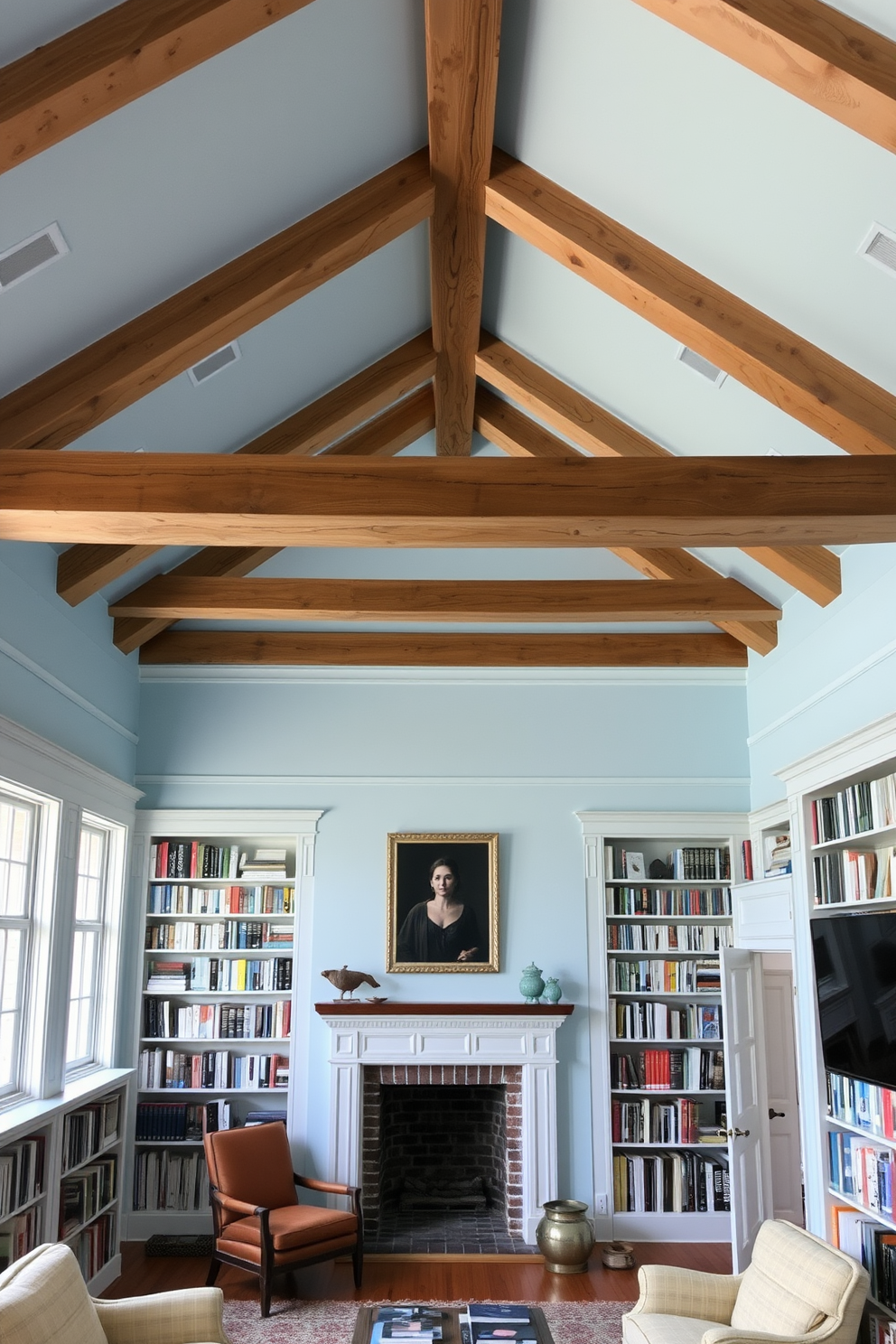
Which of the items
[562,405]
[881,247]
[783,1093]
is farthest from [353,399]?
[783,1093]

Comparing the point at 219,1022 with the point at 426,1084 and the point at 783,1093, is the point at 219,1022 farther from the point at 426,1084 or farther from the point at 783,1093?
the point at 783,1093

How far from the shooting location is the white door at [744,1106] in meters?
6.05

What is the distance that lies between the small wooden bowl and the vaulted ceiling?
3.94m

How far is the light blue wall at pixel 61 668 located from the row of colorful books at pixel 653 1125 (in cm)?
384

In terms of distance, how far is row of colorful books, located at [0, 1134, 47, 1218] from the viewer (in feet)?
15.7

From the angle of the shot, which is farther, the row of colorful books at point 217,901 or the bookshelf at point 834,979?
the row of colorful books at point 217,901

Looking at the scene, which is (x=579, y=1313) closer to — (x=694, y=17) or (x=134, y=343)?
(x=134, y=343)

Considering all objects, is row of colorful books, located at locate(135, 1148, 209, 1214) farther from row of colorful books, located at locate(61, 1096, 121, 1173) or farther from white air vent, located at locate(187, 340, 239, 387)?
white air vent, located at locate(187, 340, 239, 387)

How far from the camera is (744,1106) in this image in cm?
627

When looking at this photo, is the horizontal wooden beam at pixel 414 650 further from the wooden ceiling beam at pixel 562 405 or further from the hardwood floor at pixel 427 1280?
the hardwood floor at pixel 427 1280

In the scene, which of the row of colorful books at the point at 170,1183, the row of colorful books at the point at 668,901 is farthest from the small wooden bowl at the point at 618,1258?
the row of colorful books at the point at 170,1183

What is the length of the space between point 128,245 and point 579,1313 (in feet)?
17.6

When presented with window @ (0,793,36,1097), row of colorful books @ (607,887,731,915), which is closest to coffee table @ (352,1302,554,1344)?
window @ (0,793,36,1097)

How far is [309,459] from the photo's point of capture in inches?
164
